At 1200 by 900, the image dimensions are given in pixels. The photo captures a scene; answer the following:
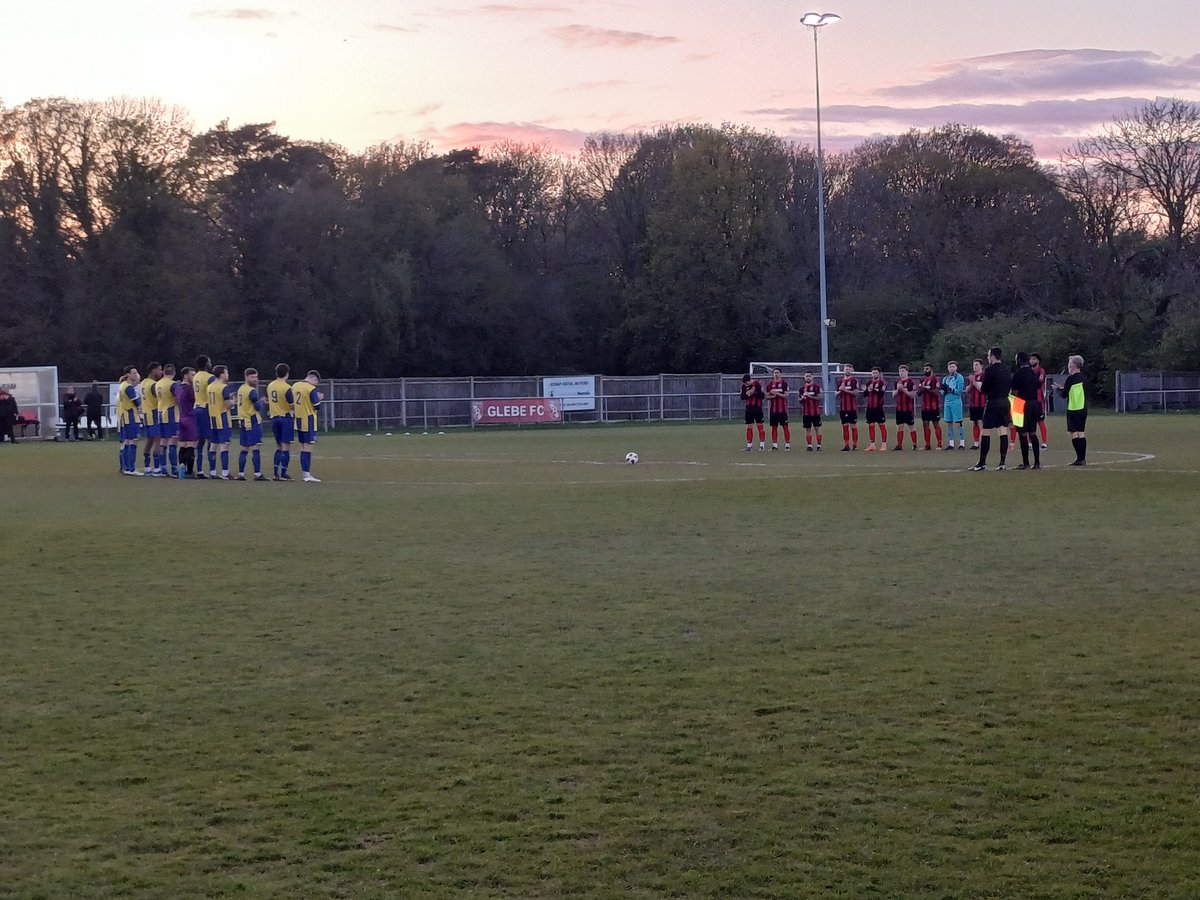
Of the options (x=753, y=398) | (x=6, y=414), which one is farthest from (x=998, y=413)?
(x=6, y=414)

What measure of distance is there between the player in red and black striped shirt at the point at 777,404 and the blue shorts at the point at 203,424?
39.8ft

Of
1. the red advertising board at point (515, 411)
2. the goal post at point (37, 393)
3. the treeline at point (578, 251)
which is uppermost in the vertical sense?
the treeline at point (578, 251)

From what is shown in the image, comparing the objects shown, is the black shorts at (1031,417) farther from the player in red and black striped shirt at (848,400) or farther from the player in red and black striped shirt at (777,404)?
the player in red and black striped shirt at (777,404)

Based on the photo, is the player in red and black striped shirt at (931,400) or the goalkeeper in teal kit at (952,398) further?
the player in red and black striped shirt at (931,400)

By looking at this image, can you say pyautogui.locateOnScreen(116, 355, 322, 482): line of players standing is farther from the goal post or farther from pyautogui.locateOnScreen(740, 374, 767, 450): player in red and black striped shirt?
the goal post

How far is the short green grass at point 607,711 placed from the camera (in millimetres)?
4887

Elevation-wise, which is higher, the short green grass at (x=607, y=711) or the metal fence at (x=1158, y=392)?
the metal fence at (x=1158, y=392)

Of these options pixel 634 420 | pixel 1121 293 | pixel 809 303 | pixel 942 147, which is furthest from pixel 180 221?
pixel 1121 293

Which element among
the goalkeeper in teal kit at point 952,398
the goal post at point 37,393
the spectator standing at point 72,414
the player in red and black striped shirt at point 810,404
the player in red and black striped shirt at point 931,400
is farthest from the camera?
the goal post at point 37,393

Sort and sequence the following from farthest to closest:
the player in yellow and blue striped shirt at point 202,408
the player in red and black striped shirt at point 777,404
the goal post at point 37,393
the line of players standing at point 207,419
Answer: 1. the goal post at point 37,393
2. the player in red and black striped shirt at point 777,404
3. the player in yellow and blue striped shirt at point 202,408
4. the line of players standing at point 207,419

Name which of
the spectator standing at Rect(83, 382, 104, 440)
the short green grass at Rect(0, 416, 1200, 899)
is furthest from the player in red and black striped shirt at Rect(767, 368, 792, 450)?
the spectator standing at Rect(83, 382, 104, 440)

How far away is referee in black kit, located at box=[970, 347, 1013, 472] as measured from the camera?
2211cm

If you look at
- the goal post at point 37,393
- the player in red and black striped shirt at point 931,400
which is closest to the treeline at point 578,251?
the goal post at point 37,393

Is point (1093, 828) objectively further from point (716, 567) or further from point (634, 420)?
point (634, 420)
